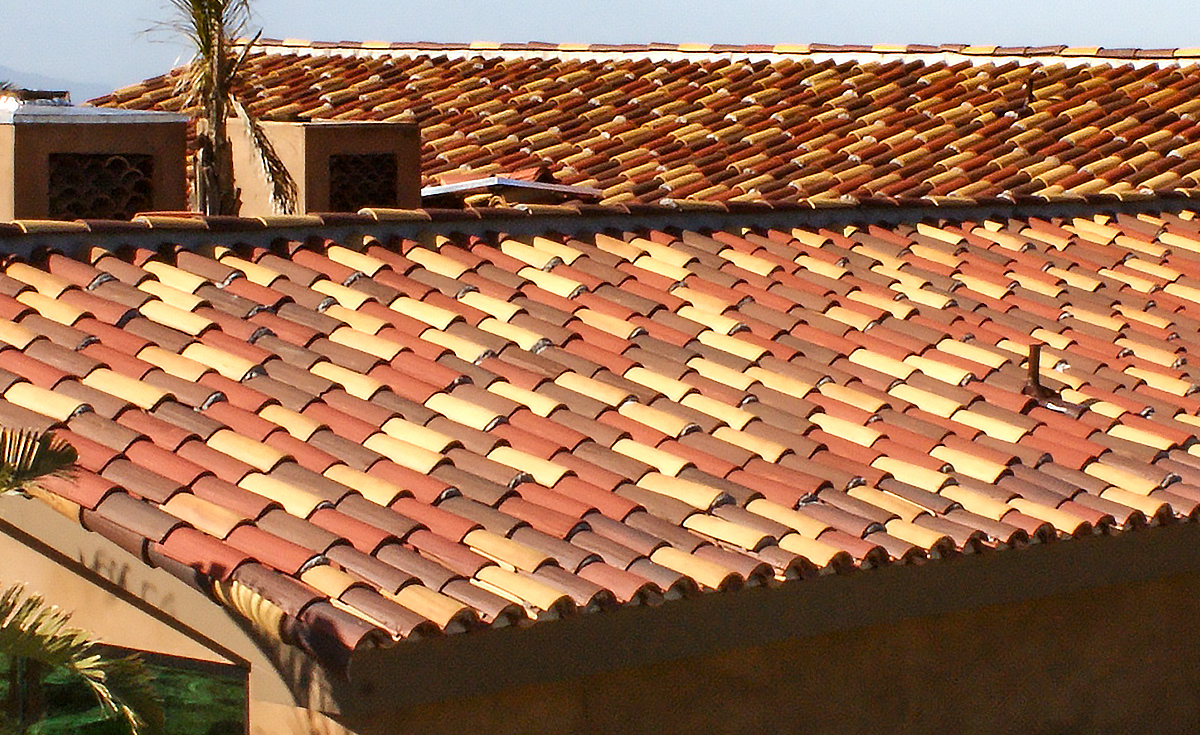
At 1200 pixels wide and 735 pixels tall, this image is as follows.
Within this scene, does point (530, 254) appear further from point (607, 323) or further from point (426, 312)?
point (426, 312)

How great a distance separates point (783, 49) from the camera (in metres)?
17.0

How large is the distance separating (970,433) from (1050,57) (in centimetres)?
1017

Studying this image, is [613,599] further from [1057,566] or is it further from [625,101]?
[625,101]

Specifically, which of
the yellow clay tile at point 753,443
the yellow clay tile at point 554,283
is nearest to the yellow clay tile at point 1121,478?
the yellow clay tile at point 753,443

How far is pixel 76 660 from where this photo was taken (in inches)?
161

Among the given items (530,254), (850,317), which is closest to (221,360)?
(530,254)

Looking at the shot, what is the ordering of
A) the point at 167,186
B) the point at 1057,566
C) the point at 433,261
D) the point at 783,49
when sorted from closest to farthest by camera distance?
1. the point at 1057,566
2. the point at 433,261
3. the point at 167,186
4. the point at 783,49

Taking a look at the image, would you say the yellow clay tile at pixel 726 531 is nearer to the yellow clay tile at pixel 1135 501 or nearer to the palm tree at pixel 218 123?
the yellow clay tile at pixel 1135 501

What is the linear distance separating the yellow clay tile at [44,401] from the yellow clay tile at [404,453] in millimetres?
953

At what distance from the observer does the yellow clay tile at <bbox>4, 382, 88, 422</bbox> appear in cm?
568

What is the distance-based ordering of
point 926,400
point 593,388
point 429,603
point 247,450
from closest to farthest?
1. point 429,603
2. point 247,450
3. point 593,388
4. point 926,400

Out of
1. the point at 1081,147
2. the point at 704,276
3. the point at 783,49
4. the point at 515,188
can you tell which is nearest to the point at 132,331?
the point at 704,276

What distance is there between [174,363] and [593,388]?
62.1 inches

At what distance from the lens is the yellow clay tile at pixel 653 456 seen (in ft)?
20.1
